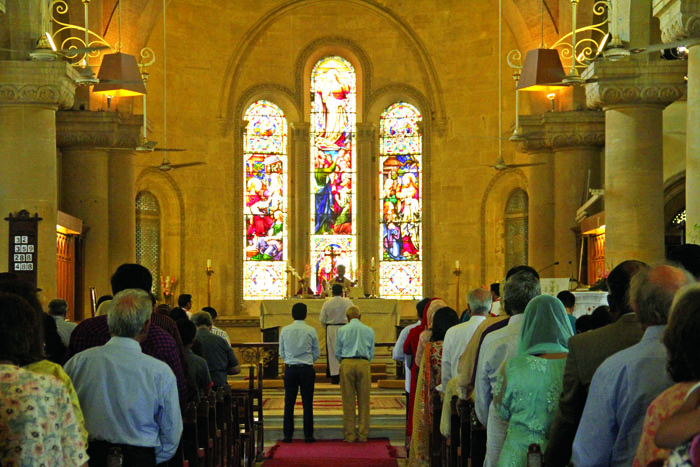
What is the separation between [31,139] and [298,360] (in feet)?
14.0

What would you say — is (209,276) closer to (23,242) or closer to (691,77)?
(23,242)

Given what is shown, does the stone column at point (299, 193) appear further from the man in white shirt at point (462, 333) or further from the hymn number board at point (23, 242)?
the man in white shirt at point (462, 333)

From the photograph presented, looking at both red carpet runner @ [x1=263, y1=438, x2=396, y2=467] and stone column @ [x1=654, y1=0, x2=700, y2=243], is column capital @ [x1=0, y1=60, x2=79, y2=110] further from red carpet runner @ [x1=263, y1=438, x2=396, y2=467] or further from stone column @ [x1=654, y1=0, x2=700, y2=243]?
stone column @ [x1=654, y1=0, x2=700, y2=243]

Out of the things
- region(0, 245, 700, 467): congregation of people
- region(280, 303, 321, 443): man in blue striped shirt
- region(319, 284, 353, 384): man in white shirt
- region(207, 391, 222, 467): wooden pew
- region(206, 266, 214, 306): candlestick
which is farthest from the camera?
region(206, 266, 214, 306): candlestick

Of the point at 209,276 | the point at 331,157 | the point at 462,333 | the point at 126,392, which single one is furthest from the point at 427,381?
the point at 331,157

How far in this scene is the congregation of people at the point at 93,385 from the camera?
142 inches

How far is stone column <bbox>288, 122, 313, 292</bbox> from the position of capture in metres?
23.3

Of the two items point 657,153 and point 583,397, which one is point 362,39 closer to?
point 657,153

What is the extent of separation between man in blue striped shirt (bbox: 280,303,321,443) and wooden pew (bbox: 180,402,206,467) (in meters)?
5.34

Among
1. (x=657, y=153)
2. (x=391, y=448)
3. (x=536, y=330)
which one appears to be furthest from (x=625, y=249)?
(x=536, y=330)

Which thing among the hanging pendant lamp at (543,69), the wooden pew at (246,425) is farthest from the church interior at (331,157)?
the wooden pew at (246,425)

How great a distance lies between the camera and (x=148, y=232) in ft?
73.3

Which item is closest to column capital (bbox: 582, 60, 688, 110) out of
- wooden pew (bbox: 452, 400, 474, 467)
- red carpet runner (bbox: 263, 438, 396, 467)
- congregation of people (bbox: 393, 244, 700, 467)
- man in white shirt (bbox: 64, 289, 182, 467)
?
red carpet runner (bbox: 263, 438, 396, 467)

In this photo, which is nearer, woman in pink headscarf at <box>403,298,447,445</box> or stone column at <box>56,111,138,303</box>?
woman in pink headscarf at <box>403,298,447,445</box>
